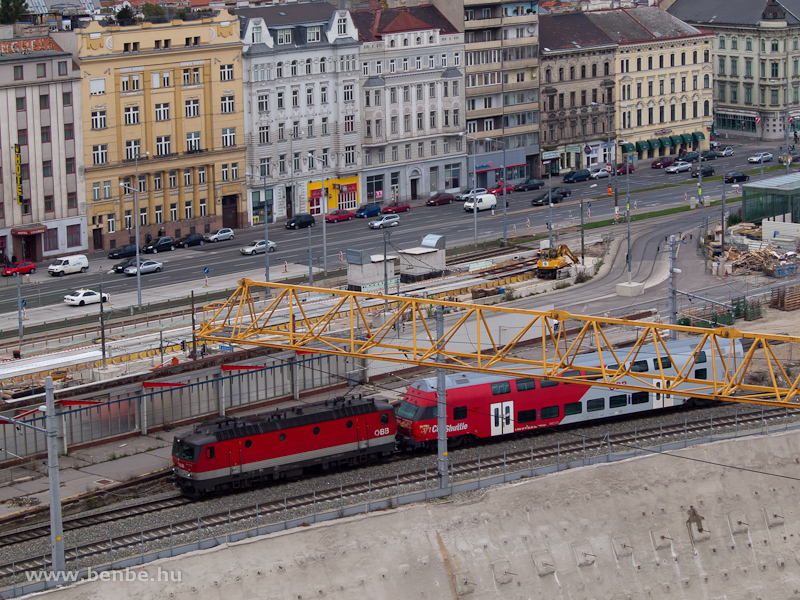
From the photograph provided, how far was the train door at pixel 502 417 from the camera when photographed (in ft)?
212

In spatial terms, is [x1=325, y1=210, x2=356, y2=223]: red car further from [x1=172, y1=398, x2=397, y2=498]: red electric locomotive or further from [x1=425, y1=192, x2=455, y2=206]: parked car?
[x1=172, y1=398, x2=397, y2=498]: red electric locomotive

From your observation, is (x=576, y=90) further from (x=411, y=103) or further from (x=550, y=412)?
(x=550, y=412)

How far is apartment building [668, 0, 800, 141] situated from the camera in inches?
6083

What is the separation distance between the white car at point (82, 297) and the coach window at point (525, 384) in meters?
37.1

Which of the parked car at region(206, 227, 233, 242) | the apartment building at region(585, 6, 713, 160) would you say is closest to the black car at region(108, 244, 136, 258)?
the parked car at region(206, 227, 233, 242)

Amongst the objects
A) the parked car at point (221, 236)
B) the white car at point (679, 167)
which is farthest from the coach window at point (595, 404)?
the white car at point (679, 167)

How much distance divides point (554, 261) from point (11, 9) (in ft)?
220

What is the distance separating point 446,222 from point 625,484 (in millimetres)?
57997

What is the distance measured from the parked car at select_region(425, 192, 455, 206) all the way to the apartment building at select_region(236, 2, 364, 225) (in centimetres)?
663

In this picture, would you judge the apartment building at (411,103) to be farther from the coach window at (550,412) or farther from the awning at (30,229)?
the coach window at (550,412)

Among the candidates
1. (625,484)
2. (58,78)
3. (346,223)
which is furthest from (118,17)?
(625,484)

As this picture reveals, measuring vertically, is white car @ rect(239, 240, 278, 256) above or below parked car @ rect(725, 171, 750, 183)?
below

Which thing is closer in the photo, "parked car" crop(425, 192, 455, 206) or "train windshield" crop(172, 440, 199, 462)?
"train windshield" crop(172, 440, 199, 462)

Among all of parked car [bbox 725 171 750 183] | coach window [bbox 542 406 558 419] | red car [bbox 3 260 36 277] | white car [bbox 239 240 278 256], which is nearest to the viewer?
coach window [bbox 542 406 558 419]
